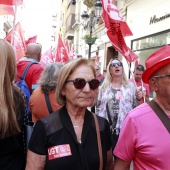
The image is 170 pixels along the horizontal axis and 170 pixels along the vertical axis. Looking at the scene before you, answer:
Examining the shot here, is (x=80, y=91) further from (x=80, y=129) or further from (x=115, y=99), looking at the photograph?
(x=115, y=99)

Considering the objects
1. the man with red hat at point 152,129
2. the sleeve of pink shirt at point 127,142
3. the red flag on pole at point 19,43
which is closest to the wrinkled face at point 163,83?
the man with red hat at point 152,129

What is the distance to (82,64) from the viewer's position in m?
2.11

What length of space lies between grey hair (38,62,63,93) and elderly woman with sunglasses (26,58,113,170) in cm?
96

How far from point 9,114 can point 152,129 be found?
100 cm

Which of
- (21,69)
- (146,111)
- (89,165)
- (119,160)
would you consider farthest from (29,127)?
(21,69)

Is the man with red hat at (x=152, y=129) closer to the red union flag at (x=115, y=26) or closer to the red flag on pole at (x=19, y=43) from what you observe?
the red union flag at (x=115, y=26)

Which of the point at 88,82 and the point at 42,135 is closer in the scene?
the point at 42,135

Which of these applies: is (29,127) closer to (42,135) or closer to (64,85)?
(42,135)

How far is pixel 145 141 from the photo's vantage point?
1865mm

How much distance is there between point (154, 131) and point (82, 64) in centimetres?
74

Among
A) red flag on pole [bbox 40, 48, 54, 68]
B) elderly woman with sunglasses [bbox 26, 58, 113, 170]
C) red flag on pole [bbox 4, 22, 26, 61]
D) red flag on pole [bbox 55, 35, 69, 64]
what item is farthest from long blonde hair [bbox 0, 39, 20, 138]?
red flag on pole [bbox 55, 35, 69, 64]

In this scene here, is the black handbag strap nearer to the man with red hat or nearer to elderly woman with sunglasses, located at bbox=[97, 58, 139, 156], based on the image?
the man with red hat

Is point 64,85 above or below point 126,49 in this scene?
below

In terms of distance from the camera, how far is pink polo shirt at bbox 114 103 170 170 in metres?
1.81
